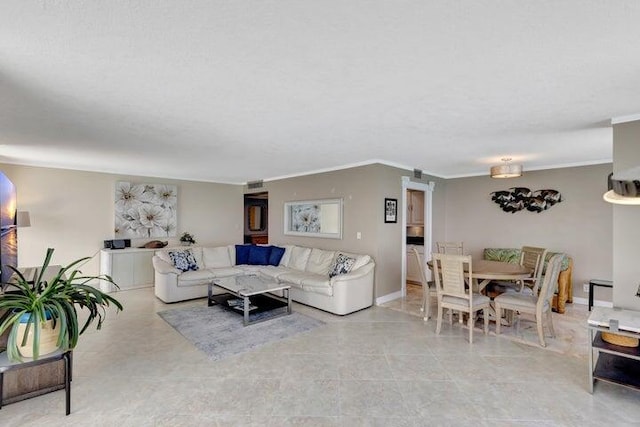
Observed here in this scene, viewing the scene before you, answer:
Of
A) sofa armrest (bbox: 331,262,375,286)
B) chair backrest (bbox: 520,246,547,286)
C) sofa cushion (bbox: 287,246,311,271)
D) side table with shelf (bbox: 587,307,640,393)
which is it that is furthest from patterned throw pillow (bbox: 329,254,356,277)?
side table with shelf (bbox: 587,307,640,393)

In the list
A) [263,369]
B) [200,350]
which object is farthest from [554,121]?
[200,350]

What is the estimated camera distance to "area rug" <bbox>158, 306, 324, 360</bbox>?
10.8 feet

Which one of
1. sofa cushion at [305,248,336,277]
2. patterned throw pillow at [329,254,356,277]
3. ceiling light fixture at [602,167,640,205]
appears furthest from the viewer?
sofa cushion at [305,248,336,277]

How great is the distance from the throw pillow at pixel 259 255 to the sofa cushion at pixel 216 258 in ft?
1.41

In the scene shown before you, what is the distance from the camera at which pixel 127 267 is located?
591 centimetres

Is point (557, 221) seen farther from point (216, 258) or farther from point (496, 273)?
point (216, 258)

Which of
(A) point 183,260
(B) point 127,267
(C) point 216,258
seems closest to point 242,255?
(C) point 216,258

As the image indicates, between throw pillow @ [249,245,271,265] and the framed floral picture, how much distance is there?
0.68 m

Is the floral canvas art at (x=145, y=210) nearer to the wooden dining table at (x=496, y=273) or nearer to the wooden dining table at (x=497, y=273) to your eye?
the wooden dining table at (x=496, y=273)

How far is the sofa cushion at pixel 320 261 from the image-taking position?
5.26 m

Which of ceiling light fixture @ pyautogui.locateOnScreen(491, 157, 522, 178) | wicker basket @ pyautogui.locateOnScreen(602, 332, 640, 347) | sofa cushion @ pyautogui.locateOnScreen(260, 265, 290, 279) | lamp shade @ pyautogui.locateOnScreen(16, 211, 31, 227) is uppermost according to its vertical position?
ceiling light fixture @ pyautogui.locateOnScreen(491, 157, 522, 178)

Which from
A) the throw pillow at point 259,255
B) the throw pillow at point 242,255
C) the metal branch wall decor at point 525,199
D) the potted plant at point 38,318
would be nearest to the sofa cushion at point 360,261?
the throw pillow at point 259,255

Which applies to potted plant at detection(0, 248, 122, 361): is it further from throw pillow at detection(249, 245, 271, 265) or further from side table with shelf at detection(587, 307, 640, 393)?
throw pillow at detection(249, 245, 271, 265)

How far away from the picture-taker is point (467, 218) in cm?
629
